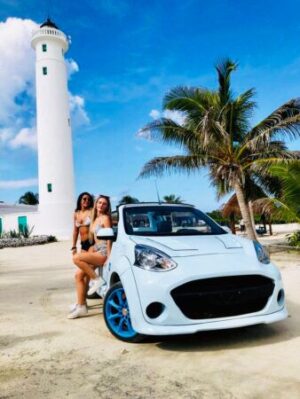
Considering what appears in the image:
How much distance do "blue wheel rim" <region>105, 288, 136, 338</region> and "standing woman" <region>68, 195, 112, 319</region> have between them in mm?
977

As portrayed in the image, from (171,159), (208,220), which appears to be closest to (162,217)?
(208,220)

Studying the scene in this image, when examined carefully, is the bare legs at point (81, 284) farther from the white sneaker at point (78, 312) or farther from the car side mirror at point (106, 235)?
the car side mirror at point (106, 235)

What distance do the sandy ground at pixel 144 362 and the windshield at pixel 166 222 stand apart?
4.30 ft

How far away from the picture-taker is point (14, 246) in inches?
1030

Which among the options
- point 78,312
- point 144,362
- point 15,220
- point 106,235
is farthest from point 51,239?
point 144,362

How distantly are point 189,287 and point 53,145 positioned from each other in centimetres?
3044

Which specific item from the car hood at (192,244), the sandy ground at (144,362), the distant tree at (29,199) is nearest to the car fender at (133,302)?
the sandy ground at (144,362)

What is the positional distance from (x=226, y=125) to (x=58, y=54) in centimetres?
2468

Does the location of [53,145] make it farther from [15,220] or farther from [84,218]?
[84,218]

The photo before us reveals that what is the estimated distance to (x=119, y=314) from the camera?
4.27m

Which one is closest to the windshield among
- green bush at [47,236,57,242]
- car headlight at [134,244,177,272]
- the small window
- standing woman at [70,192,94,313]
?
car headlight at [134,244,177,272]

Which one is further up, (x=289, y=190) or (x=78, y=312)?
(x=289, y=190)

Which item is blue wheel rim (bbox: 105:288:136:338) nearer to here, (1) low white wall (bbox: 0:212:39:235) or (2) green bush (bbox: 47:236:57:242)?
(2) green bush (bbox: 47:236:57:242)

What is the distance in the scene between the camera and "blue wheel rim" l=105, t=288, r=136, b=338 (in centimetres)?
413
